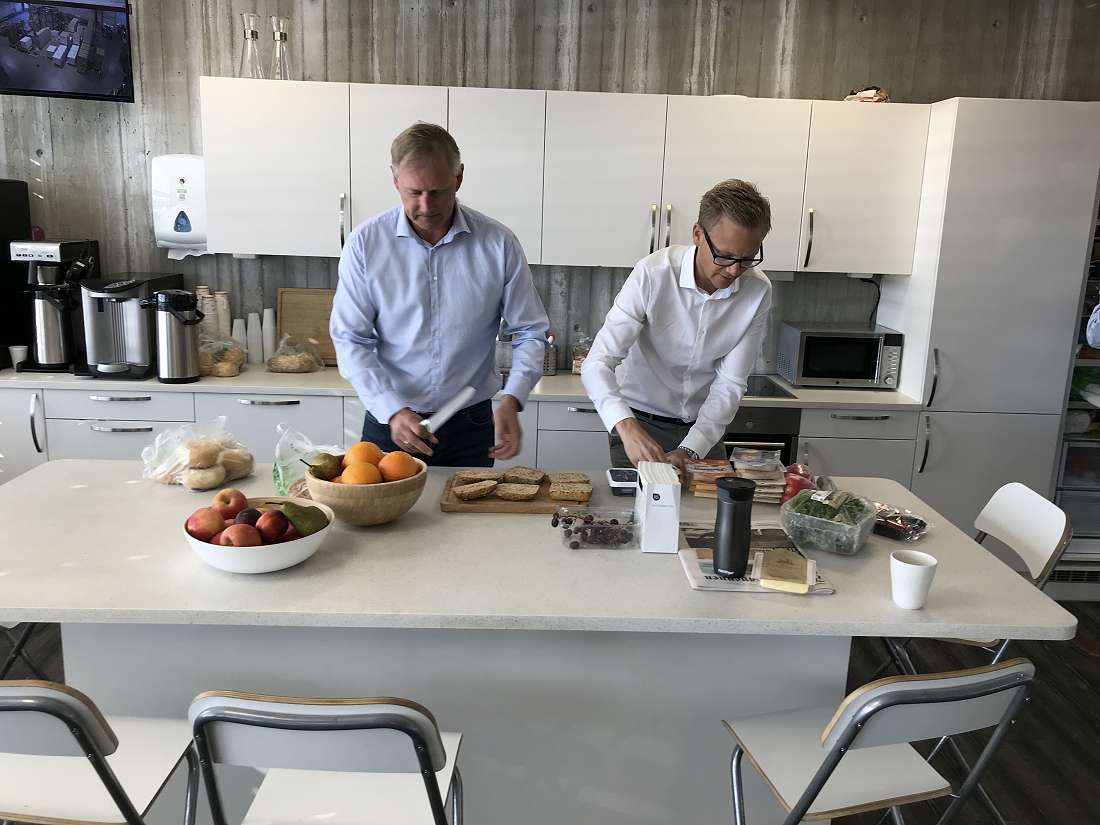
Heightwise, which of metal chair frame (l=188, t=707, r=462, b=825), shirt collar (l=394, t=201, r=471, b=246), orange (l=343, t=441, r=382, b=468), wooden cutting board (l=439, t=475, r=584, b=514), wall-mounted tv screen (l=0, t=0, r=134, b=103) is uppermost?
wall-mounted tv screen (l=0, t=0, r=134, b=103)

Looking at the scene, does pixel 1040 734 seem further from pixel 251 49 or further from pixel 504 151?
pixel 251 49

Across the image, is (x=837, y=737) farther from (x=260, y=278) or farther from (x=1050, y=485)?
(x=260, y=278)

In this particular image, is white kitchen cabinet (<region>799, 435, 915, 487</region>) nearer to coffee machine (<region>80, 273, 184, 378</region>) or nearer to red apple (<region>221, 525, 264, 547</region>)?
red apple (<region>221, 525, 264, 547</region>)

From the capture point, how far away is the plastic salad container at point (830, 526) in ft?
6.38

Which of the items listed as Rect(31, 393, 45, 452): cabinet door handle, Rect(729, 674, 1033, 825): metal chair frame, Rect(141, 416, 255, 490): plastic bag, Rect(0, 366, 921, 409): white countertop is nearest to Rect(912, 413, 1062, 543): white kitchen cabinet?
Rect(0, 366, 921, 409): white countertop

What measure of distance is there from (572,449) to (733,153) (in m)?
1.44

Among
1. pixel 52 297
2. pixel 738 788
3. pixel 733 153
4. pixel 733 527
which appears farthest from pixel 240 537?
pixel 733 153

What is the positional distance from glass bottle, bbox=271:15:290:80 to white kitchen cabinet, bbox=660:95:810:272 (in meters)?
1.73

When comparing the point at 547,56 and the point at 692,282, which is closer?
the point at 692,282

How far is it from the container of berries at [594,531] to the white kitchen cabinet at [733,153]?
2165 mm

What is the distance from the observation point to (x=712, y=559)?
1883 millimetres

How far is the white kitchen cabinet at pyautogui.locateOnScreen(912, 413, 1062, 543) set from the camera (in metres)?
3.92

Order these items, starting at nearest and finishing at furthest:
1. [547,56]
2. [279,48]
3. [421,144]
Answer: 1. [421,144]
2. [279,48]
3. [547,56]

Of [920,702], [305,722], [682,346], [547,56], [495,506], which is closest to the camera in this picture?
[305,722]
